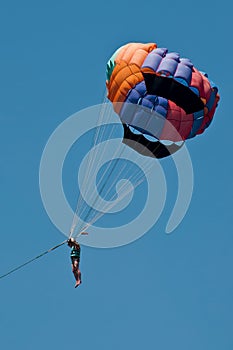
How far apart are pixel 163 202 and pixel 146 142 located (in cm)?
297

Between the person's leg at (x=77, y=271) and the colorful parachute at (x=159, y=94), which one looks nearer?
the person's leg at (x=77, y=271)

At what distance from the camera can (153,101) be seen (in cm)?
4128

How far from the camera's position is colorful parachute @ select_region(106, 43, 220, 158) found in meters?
40.9

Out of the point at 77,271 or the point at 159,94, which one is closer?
the point at 77,271

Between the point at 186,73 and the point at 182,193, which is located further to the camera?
the point at 182,193

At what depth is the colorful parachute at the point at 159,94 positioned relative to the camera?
4094cm

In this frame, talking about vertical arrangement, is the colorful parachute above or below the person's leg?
above

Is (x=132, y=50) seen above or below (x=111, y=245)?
above

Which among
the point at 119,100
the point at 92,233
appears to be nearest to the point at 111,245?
the point at 92,233

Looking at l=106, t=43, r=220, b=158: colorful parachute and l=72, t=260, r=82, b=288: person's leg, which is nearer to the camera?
l=72, t=260, r=82, b=288: person's leg

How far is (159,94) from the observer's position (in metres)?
41.2

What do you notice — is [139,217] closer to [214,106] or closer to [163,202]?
[163,202]

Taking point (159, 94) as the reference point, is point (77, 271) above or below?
below

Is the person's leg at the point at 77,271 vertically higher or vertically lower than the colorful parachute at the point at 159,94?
lower
